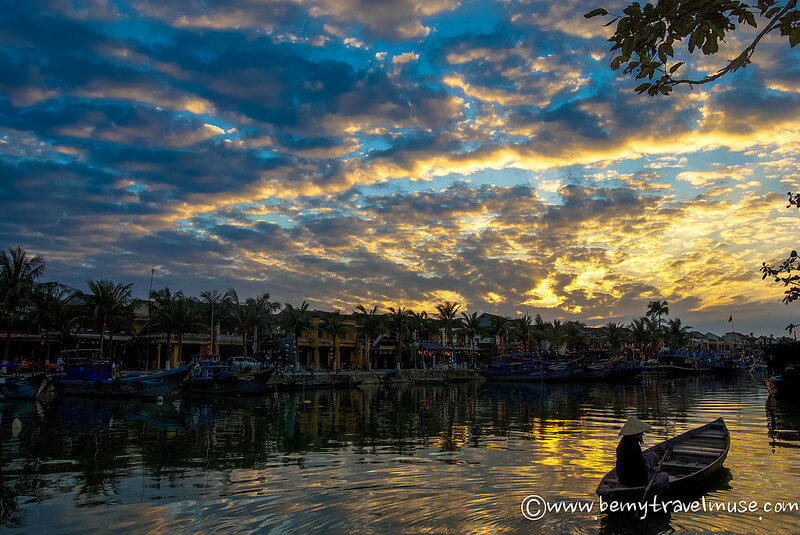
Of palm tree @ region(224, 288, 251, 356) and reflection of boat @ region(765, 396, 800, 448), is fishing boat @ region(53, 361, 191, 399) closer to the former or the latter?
palm tree @ region(224, 288, 251, 356)

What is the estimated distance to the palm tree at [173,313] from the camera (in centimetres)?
5197

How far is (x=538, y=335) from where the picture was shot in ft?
309

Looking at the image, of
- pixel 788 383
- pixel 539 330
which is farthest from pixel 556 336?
pixel 788 383

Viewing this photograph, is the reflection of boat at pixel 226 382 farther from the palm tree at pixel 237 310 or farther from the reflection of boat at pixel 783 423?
the reflection of boat at pixel 783 423

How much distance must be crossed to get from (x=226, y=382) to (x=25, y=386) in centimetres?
1398

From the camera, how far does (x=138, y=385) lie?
37.1 metres

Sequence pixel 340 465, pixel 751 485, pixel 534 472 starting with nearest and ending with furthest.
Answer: pixel 751 485 → pixel 534 472 → pixel 340 465

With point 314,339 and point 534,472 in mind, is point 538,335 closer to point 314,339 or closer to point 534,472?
point 314,339

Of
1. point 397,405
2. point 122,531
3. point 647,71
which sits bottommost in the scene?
point 397,405

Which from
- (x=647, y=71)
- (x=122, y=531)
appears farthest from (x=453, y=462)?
(x=647, y=71)

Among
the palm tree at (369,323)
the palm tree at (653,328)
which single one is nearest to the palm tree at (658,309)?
the palm tree at (653,328)

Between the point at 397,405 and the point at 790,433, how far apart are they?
21499 mm

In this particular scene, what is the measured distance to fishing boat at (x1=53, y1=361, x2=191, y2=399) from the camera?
121ft

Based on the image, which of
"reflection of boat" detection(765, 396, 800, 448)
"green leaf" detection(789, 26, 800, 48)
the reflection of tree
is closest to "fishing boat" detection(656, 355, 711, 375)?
"reflection of boat" detection(765, 396, 800, 448)
